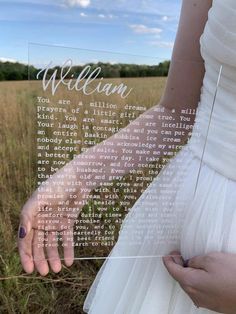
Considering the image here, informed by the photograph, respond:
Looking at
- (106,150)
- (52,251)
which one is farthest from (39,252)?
(106,150)

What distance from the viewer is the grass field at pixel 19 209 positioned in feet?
2.18

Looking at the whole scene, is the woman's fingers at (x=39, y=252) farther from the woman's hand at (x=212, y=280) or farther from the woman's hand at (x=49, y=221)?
the woman's hand at (x=212, y=280)

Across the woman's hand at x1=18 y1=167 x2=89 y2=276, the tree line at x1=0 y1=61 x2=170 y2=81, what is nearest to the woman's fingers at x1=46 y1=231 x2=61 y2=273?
the woman's hand at x1=18 y1=167 x2=89 y2=276

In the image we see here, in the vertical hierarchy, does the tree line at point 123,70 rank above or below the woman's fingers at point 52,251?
above

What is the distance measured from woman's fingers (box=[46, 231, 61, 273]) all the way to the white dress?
108mm

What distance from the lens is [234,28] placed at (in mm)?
623

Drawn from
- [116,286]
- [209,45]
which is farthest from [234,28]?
[116,286]

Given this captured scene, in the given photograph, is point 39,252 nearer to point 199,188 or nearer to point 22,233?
point 22,233

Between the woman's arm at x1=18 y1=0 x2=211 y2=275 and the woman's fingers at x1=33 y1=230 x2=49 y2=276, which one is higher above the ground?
the woman's arm at x1=18 y1=0 x2=211 y2=275

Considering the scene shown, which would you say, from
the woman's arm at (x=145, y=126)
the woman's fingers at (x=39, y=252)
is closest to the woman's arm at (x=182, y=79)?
the woman's arm at (x=145, y=126)

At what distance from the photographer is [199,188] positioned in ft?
2.33

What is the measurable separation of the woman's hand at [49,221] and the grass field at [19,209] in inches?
1.7

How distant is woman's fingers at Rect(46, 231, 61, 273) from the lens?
2.12 ft

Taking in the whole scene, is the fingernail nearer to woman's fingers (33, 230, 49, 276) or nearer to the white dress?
woman's fingers (33, 230, 49, 276)
